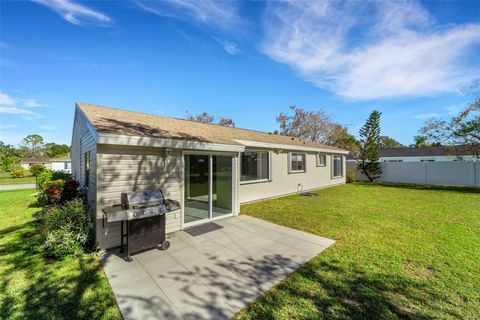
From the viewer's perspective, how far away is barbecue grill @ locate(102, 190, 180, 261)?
395 cm

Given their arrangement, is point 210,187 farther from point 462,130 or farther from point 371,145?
point 462,130

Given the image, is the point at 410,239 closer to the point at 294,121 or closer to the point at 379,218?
the point at 379,218

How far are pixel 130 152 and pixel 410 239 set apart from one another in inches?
277

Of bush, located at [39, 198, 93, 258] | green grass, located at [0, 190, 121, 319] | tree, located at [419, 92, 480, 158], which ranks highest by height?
tree, located at [419, 92, 480, 158]

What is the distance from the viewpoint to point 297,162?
1184 centimetres

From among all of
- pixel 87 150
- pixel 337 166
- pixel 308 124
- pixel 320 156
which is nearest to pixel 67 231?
pixel 87 150

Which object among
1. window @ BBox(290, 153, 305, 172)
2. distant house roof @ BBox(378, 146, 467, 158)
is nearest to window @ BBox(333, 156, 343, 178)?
window @ BBox(290, 153, 305, 172)

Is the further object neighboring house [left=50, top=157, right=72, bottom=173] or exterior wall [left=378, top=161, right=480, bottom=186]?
neighboring house [left=50, top=157, right=72, bottom=173]

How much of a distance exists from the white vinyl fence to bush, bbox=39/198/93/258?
75.1 feet

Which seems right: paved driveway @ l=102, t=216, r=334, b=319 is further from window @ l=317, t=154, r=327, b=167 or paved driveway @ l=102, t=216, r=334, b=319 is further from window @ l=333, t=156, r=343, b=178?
window @ l=333, t=156, r=343, b=178

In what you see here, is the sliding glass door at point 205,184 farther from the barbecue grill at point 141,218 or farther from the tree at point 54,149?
the tree at point 54,149

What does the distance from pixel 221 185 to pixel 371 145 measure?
17465mm

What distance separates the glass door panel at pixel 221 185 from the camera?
21.7 ft

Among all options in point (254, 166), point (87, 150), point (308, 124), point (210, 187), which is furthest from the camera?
A: point (308, 124)
